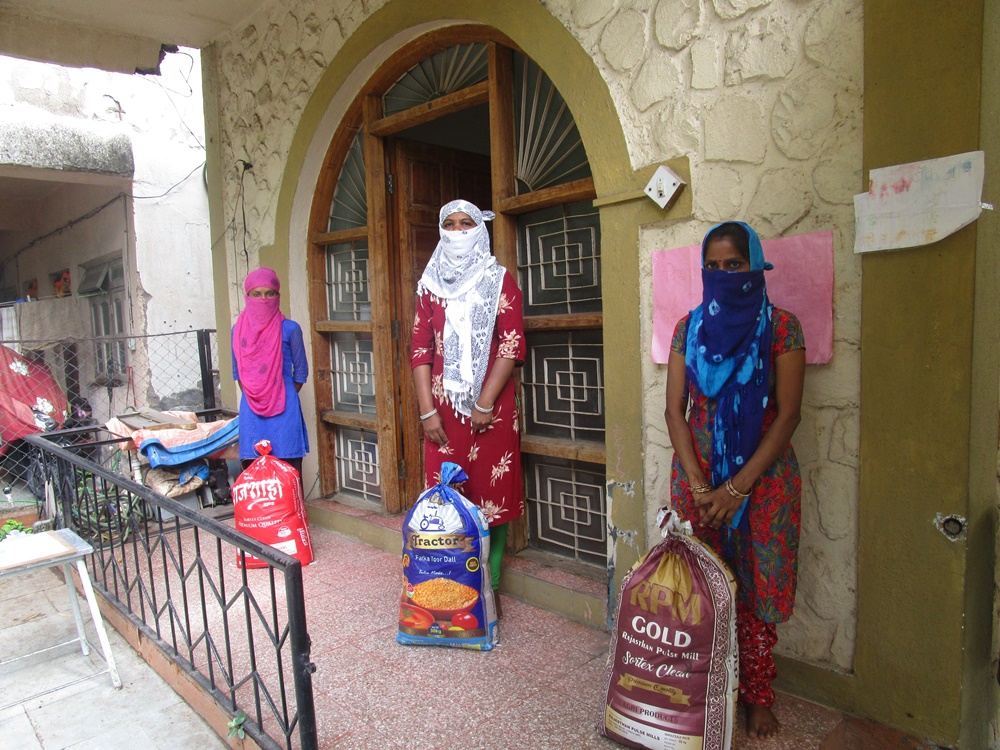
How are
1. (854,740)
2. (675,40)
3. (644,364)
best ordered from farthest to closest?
(644,364)
(675,40)
(854,740)

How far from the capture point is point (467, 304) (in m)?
2.89

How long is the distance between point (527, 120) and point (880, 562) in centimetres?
240

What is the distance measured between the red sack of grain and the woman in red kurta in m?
1.16

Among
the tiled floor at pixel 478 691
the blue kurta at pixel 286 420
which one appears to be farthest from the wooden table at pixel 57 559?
the blue kurta at pixel 286 420

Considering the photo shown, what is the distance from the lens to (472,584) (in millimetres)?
2658

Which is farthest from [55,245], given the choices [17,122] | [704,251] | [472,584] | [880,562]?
[880,562]

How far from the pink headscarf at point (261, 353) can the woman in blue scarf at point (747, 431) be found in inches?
99.0

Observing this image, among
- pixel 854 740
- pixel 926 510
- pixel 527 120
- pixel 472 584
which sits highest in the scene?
pixel 527 120

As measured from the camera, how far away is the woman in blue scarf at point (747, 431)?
6.51ft

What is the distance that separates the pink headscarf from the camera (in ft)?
12.7

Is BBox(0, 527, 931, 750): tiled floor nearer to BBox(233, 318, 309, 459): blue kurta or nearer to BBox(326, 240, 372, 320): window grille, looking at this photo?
BBox(233, 318, 309, 459): blue kurta

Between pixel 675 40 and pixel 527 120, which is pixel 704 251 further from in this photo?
pixel 527 120

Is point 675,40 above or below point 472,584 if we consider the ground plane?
above

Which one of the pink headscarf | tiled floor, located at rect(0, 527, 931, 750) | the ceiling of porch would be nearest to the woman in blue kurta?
the pink headscarf
